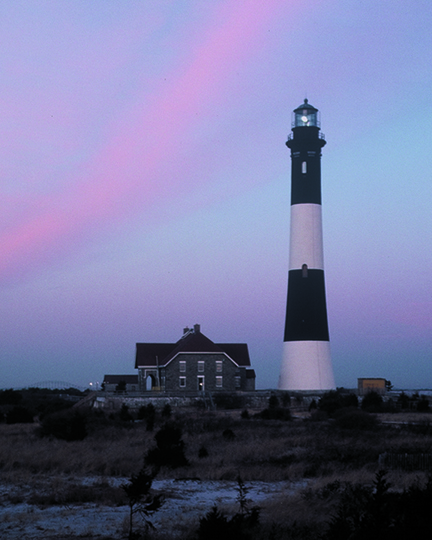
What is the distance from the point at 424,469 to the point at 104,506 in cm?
892

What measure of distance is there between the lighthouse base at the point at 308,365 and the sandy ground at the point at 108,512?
100 ft

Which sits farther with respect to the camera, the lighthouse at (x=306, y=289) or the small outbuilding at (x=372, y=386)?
the small outbuilding at (x=372, y=386)

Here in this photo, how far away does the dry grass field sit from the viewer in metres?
14.1

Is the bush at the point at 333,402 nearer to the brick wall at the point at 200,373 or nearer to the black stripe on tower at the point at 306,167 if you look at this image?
the brick wall at the point at 200,373

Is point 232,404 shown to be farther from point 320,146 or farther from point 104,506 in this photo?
point 104,506

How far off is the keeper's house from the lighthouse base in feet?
24.1

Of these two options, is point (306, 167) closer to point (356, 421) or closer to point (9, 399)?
point (356, 421)

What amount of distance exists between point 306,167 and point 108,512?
38.5 meters

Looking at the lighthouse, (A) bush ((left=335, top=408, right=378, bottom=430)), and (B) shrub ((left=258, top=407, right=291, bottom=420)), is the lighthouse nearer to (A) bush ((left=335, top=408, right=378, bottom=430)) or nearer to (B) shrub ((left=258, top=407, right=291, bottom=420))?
(B) shrub ((left=258, top=407, right=291, bottom=420))

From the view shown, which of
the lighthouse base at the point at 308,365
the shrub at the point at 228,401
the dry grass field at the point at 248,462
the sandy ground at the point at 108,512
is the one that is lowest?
the sandy ground at the point at 108,512

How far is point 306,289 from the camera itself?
47562 millimetres

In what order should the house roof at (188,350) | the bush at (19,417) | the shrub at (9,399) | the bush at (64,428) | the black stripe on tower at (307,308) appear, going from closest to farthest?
the bush at (64,428) < the bush at (19,417) < the black stripe on tower at (307,308) < the house roof at (188,350) < the shrub at (9,399)

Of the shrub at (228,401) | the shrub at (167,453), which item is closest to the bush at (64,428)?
the shrub at (167,453)

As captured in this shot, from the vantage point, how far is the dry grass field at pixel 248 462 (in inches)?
556
